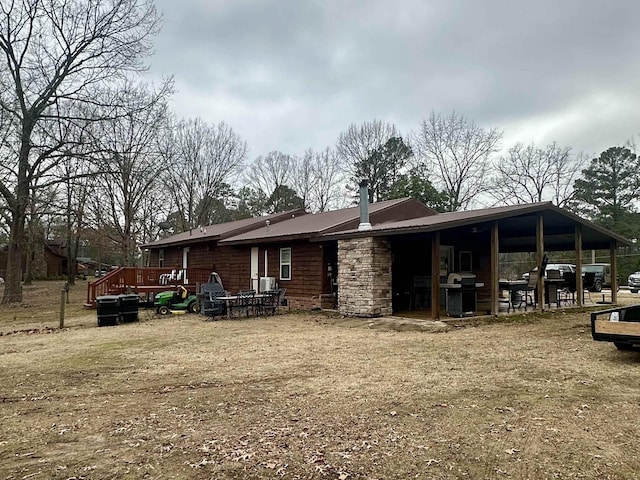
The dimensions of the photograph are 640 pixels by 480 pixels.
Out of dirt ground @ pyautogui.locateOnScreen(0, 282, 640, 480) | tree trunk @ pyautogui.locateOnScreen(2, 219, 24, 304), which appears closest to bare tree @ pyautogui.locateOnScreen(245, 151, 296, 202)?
tree trunk @ pyautogui.locateOnScreen(2, 219, 24, 304)

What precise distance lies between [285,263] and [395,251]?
152 inches

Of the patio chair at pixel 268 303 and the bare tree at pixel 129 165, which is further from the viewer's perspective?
the bare tree at pixel 129 165

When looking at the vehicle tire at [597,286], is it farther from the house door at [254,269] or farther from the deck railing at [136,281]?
the deck railing at [136,281]

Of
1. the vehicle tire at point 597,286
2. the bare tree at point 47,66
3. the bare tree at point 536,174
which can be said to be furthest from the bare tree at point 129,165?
the bare tree at point 536,174

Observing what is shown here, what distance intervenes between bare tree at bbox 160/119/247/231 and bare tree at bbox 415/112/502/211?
13.7 meters

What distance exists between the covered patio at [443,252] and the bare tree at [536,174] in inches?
678

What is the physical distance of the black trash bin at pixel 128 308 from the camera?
12.0 metres

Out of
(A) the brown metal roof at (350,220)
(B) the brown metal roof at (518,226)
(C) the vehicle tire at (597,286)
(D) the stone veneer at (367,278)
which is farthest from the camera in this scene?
(C) the vehicle tire at (597,286)

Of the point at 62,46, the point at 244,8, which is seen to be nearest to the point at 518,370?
the point at 244,8

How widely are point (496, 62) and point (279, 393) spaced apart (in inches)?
488

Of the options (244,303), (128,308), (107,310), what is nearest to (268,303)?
(244,303)

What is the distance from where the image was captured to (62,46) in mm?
17609

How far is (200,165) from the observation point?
32.1 meters

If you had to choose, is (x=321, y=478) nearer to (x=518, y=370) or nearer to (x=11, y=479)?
(x=11, y=479)
